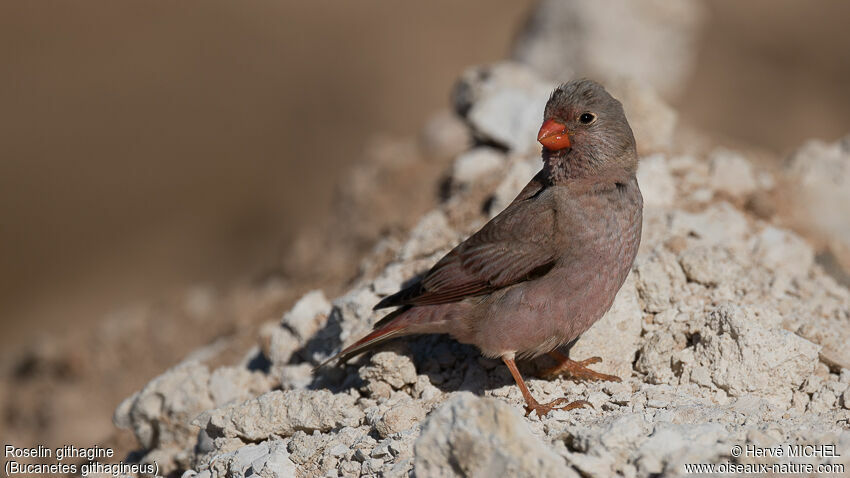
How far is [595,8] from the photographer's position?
34.3ft

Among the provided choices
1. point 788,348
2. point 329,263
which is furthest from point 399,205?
point 788,348

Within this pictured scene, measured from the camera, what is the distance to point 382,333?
4766 millimetres

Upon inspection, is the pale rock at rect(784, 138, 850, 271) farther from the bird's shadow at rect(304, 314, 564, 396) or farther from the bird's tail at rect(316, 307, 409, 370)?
the bird's tail at rect(316, 307, 409, 370)

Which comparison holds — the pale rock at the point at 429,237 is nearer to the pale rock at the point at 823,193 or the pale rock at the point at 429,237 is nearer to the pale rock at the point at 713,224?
the pale rock at the point at 713,224

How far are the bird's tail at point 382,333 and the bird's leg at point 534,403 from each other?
0.60m

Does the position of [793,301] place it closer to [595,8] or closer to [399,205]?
[399,205]

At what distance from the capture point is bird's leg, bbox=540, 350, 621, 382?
474 centimetres

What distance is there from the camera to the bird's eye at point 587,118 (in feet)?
15.4

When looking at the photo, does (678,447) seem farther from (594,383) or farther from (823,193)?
(823,193)

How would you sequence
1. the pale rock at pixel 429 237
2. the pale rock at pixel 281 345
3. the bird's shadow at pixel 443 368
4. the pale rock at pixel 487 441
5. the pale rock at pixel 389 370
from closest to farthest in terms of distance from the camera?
1. the pale rock at pixel 487 441
2. the pale rock at pixel 389 370
3. the bird's shadow at pixel 443 368
4. the pale rock at pixel 281 345
5. the pale rock at pixel 429 237

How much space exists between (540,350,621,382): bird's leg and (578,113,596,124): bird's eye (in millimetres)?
1312

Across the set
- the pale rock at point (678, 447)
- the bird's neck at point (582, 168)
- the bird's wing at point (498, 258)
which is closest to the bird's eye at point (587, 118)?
the bird's neck at point (582, 168)

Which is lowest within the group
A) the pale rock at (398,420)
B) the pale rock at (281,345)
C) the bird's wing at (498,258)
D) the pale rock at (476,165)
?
the pale rock at (398,420)

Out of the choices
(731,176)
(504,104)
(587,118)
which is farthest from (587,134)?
(504,104)
